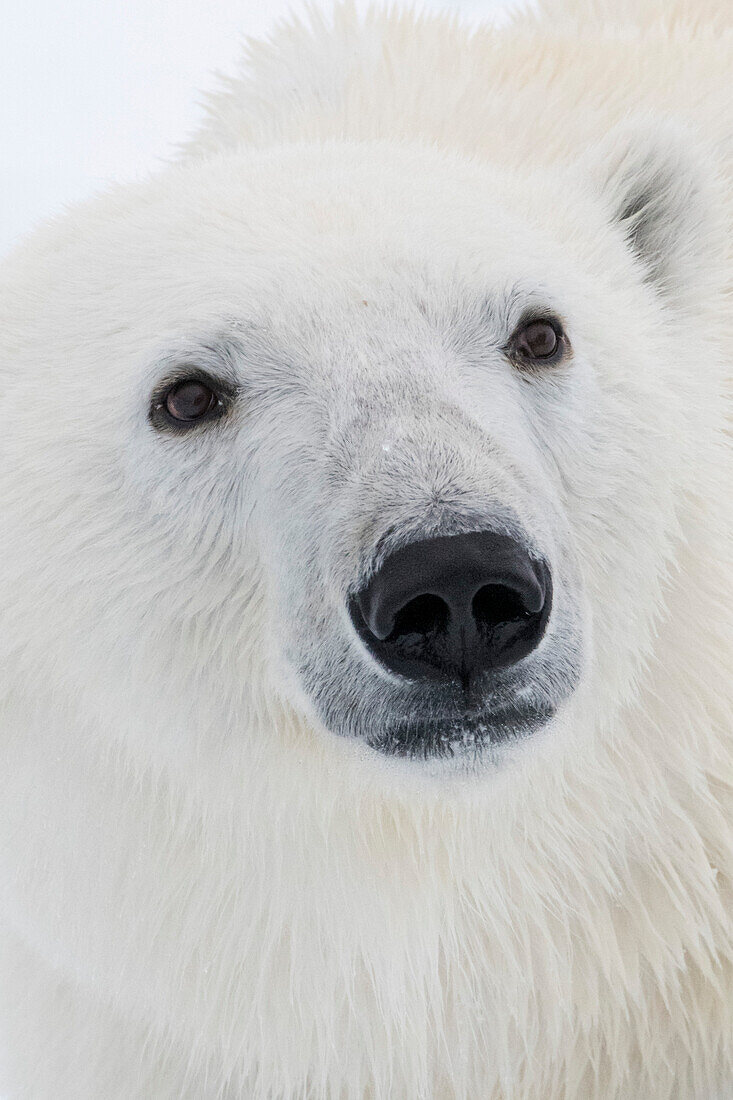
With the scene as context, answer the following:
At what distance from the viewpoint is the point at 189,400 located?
1.64m

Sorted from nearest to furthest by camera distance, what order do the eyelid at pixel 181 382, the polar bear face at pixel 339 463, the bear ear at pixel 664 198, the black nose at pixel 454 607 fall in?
the black nose at pixel 454 607, the polar bear face at pixel 339 463, the eyelid at pixel 181 382, the bear ear at pixel 664 198

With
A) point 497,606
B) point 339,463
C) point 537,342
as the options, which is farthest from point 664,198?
point 497,606

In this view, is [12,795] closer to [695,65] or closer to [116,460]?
[116,460]

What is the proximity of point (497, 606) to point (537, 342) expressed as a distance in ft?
1.64

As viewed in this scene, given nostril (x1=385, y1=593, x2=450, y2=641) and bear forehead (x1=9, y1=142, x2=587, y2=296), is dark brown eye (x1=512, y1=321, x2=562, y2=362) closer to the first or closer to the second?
bear forehead (x1=9, y1=142, x2=587, y2=296)

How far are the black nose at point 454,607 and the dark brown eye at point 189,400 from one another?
42cm

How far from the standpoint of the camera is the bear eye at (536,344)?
5.58ft

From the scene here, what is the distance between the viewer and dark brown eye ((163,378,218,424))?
5.38ft

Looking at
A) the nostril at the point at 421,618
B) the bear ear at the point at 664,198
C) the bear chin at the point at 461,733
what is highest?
the bear ear at the point at 664,198

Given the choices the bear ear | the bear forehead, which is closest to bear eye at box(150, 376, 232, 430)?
the bear forehead

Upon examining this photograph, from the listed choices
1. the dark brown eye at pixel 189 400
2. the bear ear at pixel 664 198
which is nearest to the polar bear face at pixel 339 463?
the dark brown eye at pixel 189 400

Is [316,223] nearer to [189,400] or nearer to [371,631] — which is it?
[189,400]

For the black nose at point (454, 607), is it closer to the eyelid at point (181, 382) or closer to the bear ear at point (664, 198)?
the eyelid at point (181, 382)

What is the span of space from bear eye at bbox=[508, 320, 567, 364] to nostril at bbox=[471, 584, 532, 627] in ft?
1.53
